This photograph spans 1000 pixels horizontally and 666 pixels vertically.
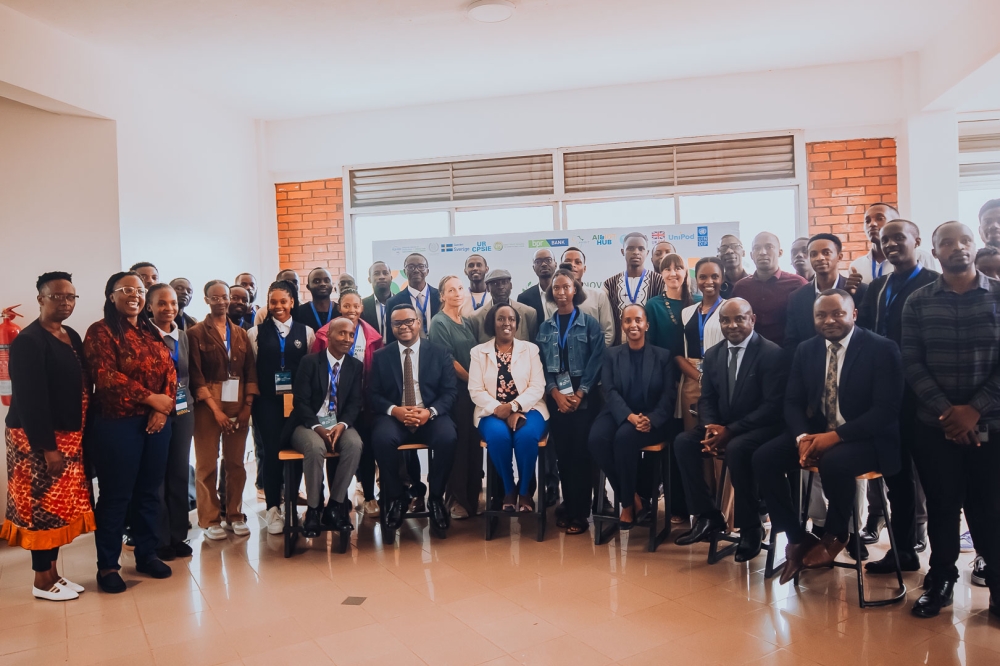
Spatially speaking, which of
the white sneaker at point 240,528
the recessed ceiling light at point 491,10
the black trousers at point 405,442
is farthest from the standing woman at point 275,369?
the recessed ceiling light at point 491,10

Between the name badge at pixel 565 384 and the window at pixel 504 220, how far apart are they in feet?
10.9

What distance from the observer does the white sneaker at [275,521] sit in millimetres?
4531

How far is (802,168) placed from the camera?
22.3ft

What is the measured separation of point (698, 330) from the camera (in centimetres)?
425

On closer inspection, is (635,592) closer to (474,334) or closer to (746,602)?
(746,602)

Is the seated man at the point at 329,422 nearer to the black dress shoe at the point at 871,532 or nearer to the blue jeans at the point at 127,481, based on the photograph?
the blue jeans at the point at 127,481

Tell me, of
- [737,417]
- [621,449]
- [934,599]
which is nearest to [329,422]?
[621,449]

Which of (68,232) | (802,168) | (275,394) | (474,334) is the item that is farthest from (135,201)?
(802,168)

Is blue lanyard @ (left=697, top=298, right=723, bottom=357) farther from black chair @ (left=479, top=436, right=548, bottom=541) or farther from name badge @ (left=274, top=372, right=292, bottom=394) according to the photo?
name badge @ (left=274, top=372, right=292, bottom=394)

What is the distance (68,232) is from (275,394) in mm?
2292

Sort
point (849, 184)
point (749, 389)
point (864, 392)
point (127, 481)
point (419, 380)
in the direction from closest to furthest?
point (864, 392) → point (127, 481) → point (749, 389) → point (419, 380) → point (849, 184)

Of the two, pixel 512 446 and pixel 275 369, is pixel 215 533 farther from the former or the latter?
pixel 512 446

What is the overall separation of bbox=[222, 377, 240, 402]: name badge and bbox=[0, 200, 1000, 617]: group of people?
0.03 ft

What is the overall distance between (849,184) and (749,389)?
3975mm
